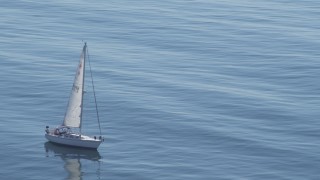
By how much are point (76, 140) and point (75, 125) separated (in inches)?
185

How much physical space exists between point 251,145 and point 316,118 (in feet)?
53.4

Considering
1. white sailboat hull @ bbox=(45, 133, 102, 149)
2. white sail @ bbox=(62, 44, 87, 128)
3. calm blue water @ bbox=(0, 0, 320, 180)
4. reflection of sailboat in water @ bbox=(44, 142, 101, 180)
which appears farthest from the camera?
white sail @ bbox=(62, 44, 87, 128)

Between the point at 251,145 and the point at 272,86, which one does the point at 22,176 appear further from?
the point at 272,86

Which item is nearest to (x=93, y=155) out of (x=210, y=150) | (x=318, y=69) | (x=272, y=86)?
(x=210, y=150)

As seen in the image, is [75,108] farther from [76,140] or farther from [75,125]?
[76,140]

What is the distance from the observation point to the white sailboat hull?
137 meters

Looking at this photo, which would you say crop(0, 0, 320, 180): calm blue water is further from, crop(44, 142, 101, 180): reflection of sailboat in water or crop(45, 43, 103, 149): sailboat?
crop(45, 43, 103, 149): sailboat

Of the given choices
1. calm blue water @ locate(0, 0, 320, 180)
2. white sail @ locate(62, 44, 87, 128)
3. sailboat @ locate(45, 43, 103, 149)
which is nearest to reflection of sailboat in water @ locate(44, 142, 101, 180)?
calm blue water @ locate(0, 0, 320, 180)

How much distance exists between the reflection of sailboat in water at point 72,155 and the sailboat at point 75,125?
735 millimetres

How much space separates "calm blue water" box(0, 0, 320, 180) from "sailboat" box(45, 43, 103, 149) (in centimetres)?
142

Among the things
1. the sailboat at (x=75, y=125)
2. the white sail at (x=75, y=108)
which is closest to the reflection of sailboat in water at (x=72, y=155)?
the sailboat at (x=75, y=125)

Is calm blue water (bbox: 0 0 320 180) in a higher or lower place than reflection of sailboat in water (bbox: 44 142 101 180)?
higher

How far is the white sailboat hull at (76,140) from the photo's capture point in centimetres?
13700

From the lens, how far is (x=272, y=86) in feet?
553
